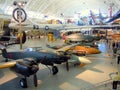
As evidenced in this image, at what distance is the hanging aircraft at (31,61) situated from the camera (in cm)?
825

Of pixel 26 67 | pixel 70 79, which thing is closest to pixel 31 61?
pixel 26 67

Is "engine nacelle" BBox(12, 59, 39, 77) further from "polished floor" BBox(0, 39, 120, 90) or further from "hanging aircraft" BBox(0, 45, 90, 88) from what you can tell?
"polished floor" BBox(0, 39, 120, 90)

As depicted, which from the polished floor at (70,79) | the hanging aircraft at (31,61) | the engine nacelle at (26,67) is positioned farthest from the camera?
the polished floor at (70,79)

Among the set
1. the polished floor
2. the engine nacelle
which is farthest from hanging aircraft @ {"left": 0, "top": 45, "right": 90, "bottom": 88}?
the polished floor

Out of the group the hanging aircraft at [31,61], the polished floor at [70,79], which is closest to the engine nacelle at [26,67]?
the hanging aircraft at [31,61]

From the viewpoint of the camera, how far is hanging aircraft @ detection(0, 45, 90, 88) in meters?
8.25

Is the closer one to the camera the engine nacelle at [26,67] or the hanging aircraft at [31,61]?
the engine nacelle at [26,67]

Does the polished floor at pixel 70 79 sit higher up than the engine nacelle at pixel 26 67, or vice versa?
the engine nacelle at pixel 26 67

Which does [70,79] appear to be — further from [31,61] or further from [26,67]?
[26,67]

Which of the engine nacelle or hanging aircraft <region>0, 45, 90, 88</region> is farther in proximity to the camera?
hanging aircraft <region>0, 45, 90, 88</region>

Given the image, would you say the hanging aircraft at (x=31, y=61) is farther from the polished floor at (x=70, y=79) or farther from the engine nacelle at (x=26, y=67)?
the polished floor at (x=70, y=79)

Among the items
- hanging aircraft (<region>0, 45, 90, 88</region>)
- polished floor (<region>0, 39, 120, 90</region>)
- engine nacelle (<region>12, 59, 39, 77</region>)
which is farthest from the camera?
polished floor (<region>0, 39, 120, 90</region>)

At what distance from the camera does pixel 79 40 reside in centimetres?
2069

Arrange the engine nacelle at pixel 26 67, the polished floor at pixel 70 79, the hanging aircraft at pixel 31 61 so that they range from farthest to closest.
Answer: the polished floor at pixel 70 79, the hanging aircraft at pixel 31 61, the engine nacelle at pixel 26 67
